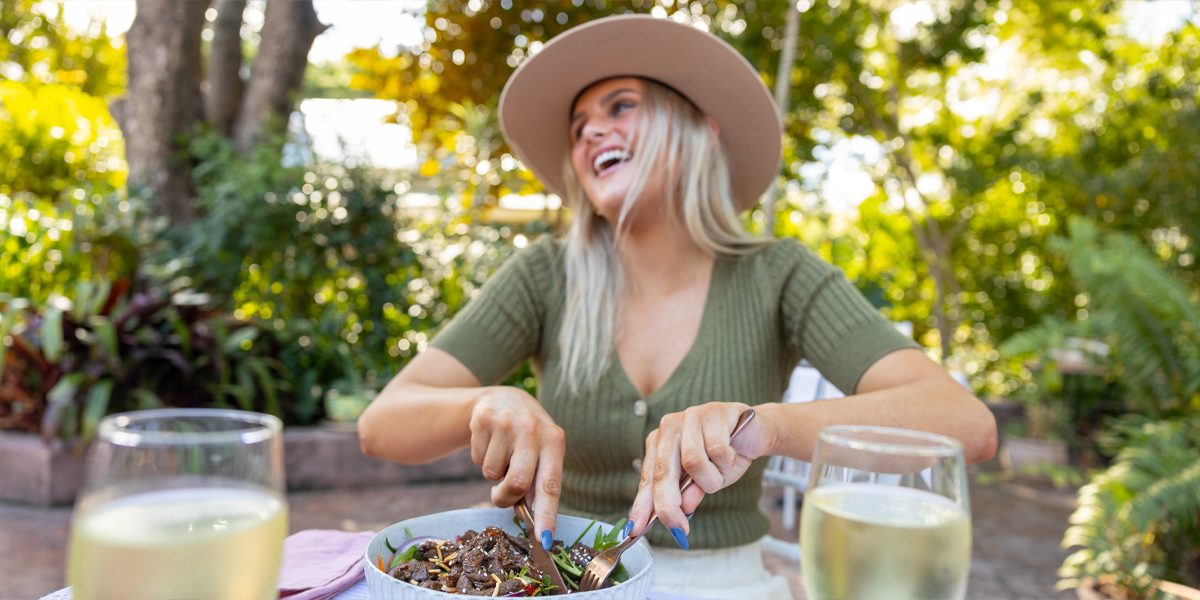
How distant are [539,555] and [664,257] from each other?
0.97 meters

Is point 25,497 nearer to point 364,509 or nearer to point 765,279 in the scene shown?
point 364,509

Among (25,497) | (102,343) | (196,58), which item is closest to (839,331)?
(102,343)

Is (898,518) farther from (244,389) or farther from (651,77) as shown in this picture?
(244,389)

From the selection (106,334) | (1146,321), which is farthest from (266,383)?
(1146,321)

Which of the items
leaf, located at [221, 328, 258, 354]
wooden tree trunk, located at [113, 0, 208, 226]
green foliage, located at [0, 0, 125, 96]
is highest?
green foliage, located at [0, 0, 125, 96]

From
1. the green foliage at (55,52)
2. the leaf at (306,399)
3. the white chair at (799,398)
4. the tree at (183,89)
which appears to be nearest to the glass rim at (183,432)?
the white chair at (799,398)

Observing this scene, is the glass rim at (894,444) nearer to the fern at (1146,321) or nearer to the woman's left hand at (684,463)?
the woman's left hand at (684,463)

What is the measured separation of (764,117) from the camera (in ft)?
5.52

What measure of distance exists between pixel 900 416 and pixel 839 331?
302 mm

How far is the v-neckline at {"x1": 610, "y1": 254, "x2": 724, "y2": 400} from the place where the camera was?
144cm

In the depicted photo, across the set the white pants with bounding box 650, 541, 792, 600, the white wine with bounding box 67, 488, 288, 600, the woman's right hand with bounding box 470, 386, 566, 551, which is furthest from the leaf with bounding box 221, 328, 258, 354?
the white wine with bounding box 67, 488, 288, 600

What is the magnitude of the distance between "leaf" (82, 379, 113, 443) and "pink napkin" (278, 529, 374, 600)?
9.98 feet

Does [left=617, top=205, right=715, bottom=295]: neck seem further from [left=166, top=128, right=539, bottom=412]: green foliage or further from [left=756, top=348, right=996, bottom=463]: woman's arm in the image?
[left=166, top=128, right=539, bottom=412]: green foliage

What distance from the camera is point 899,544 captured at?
0.51m
